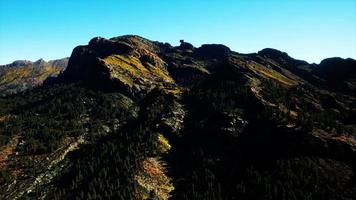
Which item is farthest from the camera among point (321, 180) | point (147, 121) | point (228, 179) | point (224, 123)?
point (147, 121)

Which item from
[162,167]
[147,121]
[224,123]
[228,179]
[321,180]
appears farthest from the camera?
[147,121]

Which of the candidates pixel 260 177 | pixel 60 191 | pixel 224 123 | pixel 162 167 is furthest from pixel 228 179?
pixel 60 191

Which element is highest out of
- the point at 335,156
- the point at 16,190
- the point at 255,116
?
the point at 255,116

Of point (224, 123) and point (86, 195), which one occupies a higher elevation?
point (224, 123)

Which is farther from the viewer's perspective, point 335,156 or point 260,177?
point 335,156

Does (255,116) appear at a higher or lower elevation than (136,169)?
higher

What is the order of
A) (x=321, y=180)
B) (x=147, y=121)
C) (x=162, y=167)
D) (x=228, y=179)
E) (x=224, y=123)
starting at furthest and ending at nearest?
(x=147, y=121) < (x=224, y=123) < (x=162, y=167) < (x=228, y=179) < (x=321, y=180)

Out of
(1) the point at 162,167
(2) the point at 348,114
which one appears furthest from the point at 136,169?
(2) the point at 348,114

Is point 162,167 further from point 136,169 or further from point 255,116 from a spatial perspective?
point 255,116

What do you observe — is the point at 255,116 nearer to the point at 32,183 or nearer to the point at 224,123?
the point at 224,123
